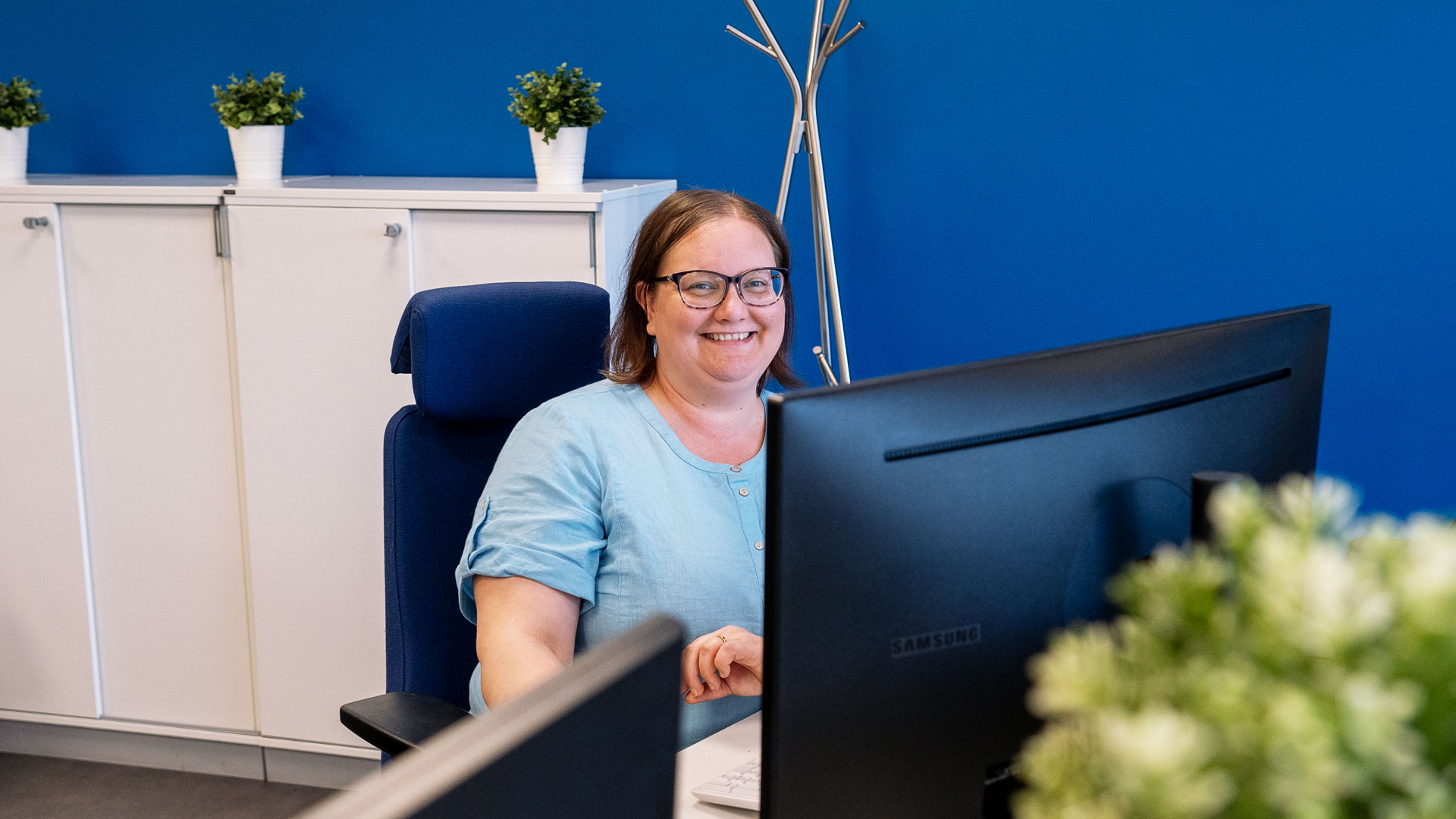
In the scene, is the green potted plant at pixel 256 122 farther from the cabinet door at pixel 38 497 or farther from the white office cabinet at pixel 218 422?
the cabinet door at pixel 38 497

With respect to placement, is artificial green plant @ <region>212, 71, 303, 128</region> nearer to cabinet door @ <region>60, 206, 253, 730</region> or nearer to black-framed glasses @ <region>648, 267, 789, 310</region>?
cabinet door @ <region>60, 206, 253, 730</region>

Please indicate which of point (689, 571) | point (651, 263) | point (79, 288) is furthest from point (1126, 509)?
point (79, 288)

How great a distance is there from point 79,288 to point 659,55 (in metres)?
1.40

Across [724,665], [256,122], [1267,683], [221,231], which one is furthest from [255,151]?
[1267,683]

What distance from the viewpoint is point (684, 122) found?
2732 millimetres

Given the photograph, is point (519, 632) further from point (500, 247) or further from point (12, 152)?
point (12, 152)

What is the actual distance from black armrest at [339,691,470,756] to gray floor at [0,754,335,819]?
135 cm

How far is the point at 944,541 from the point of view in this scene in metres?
0.76

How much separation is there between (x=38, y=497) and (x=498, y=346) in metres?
1.69

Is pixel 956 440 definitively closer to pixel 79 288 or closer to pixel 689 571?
pixel 689 571

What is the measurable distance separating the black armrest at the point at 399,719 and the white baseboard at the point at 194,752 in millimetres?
1387

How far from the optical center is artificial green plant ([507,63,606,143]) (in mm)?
2557

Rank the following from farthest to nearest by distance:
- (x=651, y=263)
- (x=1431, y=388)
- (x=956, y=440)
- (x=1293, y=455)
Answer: (x=1431, y=388), (x=651, y=263), (x=1293, y=455), (x=956, y=440)

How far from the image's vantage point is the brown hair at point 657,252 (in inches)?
65.2
